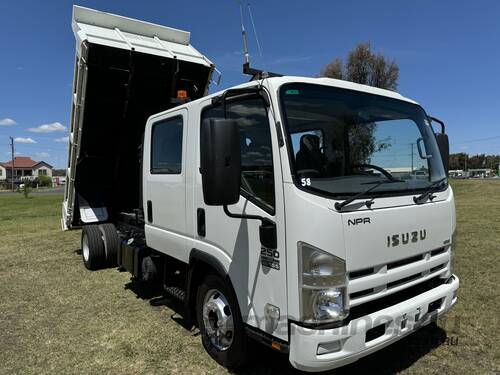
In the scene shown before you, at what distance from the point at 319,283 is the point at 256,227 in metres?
0.62

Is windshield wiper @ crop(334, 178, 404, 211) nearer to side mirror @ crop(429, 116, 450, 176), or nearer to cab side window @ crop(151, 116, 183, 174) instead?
side mirror @ crop(429, 116, 450, 176)

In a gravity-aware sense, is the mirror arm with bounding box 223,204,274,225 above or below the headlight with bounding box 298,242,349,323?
above

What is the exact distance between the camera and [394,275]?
2.96 meters

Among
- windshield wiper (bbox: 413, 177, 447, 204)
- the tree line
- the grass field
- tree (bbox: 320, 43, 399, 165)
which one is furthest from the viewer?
the tree line

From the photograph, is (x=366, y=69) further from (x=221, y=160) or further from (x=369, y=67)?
(x=221, y=160)

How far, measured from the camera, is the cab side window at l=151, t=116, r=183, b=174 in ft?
13.3

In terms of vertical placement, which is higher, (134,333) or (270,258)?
(270,258)

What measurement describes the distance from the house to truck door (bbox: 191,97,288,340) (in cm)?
11795

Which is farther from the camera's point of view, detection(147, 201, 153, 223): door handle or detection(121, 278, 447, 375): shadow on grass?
detection(147, 201, 153, 223): door handle

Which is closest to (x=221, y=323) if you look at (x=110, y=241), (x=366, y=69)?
(x=110, y=241)

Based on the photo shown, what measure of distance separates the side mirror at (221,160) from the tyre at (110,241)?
4.75 m

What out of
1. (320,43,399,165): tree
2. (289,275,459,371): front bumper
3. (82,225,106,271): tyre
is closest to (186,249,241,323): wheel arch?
(289,275,459,371): front bumper

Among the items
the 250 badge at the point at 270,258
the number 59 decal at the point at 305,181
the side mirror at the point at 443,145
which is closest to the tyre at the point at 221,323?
A: the 250 badge at the point at 270,258

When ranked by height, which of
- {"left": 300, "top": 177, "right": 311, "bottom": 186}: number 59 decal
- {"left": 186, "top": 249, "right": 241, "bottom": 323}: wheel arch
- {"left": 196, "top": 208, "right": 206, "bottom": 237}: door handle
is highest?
{"left": 300, "top": 177, "right": 311, "bottom": 186}: number 59 decal
